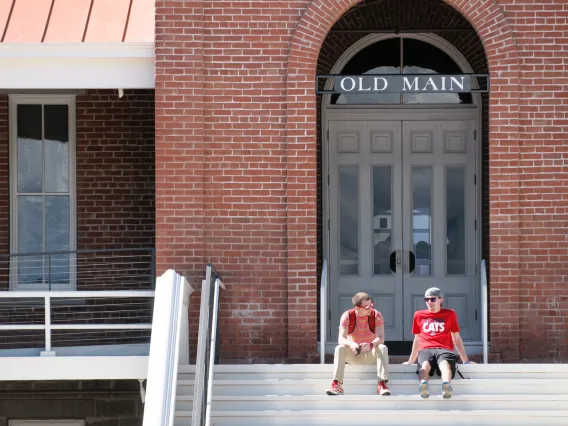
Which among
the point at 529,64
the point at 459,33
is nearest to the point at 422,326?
the point at 529,64

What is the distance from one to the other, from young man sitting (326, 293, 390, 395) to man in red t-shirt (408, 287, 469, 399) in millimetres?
370

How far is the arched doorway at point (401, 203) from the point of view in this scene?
14.8 metres

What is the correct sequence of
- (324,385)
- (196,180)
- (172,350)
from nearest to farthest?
(172,350)
(324,385)
(196,180)

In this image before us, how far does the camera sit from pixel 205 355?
1116 centimetres

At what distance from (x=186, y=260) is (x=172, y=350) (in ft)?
8.31

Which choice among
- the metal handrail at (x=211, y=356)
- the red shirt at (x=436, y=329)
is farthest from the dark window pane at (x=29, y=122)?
the red shirt at (x=436, y=329)

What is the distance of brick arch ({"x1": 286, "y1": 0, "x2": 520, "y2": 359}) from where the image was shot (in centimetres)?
1301

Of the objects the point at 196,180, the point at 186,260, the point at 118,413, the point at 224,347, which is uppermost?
the point at 196,180

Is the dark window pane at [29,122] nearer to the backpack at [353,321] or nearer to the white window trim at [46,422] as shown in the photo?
the white window trim at [46,422]

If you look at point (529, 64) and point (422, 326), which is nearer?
point (422, 326)

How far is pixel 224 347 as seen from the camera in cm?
1309

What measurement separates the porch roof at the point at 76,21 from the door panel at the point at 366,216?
9.18 feet

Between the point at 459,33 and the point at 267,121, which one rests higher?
the point at 459,33

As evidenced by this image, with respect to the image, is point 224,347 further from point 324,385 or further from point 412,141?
point 412,141
